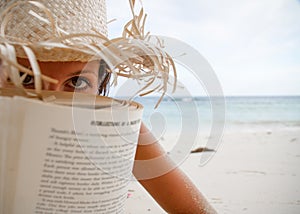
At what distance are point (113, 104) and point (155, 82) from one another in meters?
0.11

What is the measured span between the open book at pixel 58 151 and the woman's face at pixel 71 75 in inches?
5.5

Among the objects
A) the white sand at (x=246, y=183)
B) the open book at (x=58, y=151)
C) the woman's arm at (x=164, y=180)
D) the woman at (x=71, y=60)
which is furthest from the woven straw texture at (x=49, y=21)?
the white sand at (x=246, y=183)

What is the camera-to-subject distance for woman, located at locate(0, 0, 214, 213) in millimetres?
366

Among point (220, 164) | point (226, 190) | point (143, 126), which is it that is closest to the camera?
point (143, 126)

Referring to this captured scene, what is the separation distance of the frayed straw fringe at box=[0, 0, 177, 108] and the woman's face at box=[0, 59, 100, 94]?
0.16ft

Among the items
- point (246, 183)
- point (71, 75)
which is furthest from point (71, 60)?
point (246, 183)

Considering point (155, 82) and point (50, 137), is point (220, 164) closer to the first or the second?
point (155, 82)

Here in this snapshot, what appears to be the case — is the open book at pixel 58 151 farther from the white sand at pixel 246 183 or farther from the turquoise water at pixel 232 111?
the white sand at pixel 246 183

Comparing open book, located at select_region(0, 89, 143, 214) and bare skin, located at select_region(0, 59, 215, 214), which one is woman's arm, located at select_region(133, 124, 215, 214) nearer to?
bare skin, located at select_region(0, 59, 215, 214)

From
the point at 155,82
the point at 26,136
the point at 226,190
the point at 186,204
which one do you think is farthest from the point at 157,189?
the point at 226,190

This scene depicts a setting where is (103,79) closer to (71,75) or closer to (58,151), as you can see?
(71,75)

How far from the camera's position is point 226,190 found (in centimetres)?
106

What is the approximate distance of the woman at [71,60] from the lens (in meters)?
0.37

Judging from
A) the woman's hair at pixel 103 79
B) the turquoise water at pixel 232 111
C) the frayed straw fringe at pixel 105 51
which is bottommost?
the turquoise water at pixel 232 111
